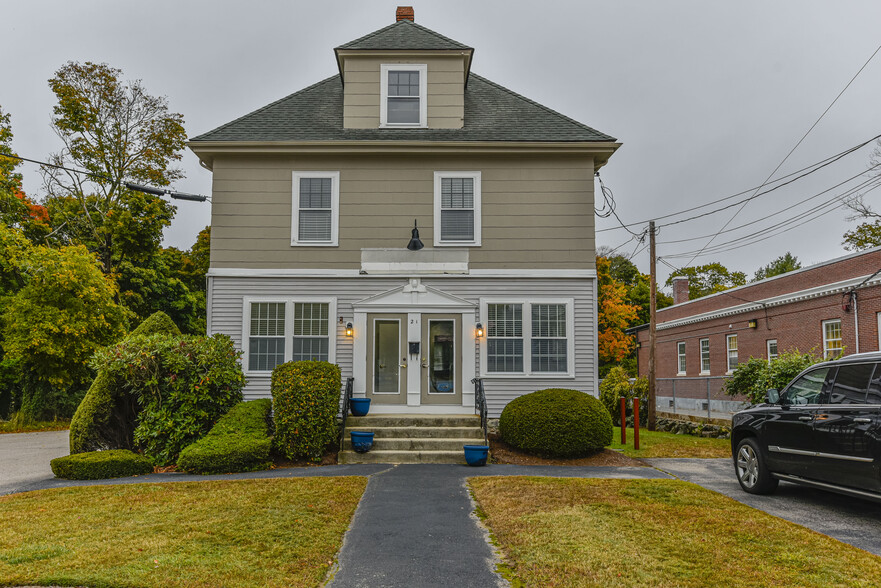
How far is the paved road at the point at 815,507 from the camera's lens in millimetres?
5930

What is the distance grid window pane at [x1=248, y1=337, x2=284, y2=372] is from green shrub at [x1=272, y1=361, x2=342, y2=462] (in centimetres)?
249

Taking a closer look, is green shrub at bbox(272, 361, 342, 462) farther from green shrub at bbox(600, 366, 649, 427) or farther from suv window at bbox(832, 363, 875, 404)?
green shrub at bbox(600, 366, 649, 427)

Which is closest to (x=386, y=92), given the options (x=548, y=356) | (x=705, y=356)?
(x=548, y=356)

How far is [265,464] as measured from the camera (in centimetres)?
993

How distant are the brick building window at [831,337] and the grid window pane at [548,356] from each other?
36.6ft

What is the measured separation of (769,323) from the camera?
22438 millimetres

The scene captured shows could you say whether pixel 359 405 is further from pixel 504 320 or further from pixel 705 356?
pixel 705 356

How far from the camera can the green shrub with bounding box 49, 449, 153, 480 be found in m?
9.30

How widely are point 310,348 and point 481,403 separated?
409 cm

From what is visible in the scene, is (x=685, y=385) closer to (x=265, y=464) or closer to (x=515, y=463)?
(x=515, y=463)

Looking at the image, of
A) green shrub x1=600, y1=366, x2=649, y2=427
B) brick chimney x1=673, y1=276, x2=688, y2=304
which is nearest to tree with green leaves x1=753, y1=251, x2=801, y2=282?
brick chimney x1=673, y1=276, x2=688, y2=304

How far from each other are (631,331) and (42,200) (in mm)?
30470

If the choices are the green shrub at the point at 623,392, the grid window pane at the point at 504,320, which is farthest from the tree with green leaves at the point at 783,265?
the grid window pane at the point at 504,320

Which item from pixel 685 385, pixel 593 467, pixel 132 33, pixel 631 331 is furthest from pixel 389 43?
pixel 631 331
